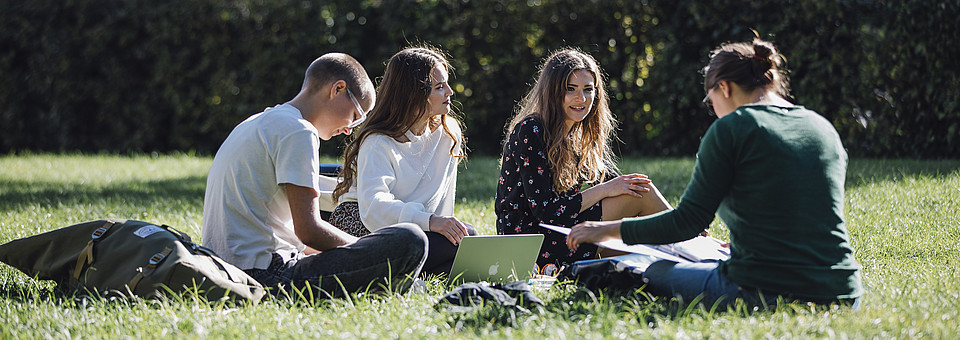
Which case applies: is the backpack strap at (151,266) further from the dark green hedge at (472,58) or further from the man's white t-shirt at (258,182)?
the dark green hedge at (472,58)

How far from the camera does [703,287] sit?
322 cm

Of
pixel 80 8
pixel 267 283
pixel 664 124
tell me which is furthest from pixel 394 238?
pixel 80 8

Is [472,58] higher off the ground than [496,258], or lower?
higher

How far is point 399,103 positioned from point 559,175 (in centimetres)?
88

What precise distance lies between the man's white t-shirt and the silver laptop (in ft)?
2.39

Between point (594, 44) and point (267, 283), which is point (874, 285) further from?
point (594, 44)

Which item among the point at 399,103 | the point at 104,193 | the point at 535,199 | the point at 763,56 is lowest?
the point at 104,193

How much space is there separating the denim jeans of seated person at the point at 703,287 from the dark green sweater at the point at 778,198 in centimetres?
4

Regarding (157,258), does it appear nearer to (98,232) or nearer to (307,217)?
(98,232)

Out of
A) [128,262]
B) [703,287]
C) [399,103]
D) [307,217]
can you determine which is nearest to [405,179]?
[399,103]

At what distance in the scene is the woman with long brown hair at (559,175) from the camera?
4188mm

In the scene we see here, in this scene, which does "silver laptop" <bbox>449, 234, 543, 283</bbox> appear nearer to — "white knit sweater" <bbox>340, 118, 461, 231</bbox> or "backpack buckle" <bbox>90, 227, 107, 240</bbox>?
"white knit sweater" <bbox>340, 118, 461, 231</bbox>

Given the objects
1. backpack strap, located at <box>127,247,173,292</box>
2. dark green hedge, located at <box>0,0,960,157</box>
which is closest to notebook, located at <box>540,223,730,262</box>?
backpack strap, located at <box>127,247,173,292</box>

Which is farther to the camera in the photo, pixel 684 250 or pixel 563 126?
pixel 563 126
